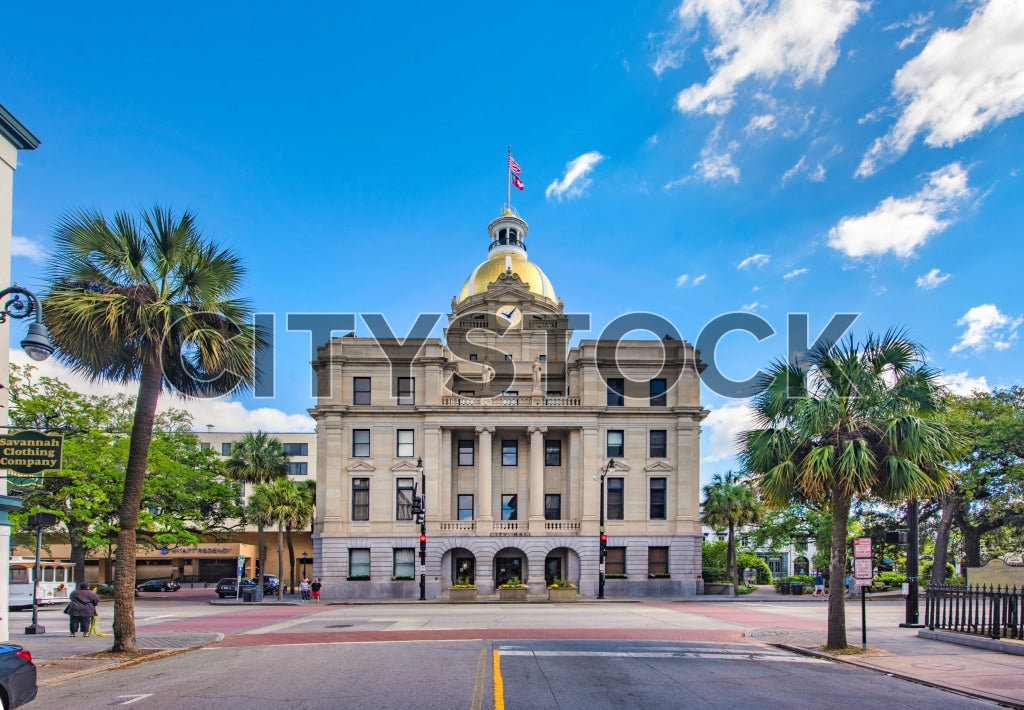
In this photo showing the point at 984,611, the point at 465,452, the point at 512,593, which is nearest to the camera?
the point at 984,611

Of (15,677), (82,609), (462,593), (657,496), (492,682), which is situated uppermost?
(15,677)

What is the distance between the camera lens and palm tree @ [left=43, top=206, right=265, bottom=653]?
58.0ft

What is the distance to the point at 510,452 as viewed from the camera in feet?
166

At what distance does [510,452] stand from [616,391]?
785 centimetres

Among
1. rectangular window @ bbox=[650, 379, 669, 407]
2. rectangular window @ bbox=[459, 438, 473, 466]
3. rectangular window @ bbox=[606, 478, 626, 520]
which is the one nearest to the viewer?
rectangular window @ bbox=[606, 478, 626, 520]

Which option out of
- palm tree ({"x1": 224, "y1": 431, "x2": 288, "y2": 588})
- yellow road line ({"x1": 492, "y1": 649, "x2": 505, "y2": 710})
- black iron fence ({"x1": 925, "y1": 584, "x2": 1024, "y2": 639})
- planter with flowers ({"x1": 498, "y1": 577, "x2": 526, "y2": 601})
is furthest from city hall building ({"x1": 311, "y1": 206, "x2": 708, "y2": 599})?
yellow road line ({"x1": 492, "y1": 649, "x2": 505, "y2": 710})

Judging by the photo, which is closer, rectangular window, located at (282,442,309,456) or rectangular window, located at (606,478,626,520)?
rectangular window, located at (606,478,626,520)

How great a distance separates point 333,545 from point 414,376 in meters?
11.4

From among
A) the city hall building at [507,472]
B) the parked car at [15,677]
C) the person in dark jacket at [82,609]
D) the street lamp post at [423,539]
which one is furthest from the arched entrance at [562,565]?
the parked car at [15,677]

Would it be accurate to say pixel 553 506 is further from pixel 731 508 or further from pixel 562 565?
pixel 731 508

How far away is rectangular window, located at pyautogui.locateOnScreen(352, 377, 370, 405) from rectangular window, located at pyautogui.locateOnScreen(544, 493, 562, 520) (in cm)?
1302

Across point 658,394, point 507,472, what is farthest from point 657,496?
point 507,472

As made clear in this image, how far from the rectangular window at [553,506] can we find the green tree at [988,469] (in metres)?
21.6

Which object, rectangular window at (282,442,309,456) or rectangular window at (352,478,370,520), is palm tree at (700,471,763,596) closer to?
rectangular window at (352,478,370,520)
